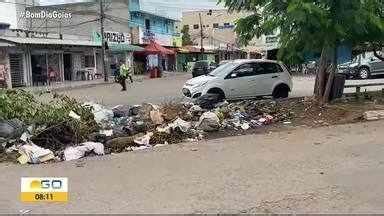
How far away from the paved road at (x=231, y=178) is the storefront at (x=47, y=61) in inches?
1131

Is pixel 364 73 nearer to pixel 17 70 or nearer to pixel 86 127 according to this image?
pixel 17 70

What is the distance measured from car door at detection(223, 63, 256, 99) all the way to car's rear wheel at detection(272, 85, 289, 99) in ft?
3.38

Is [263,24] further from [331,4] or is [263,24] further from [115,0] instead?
[115,0]

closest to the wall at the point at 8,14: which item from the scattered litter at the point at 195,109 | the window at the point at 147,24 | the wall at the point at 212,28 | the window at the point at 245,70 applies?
the window at the point at 147,24

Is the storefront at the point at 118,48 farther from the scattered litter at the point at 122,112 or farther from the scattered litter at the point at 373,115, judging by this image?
the scattered litter at the point at 373,115

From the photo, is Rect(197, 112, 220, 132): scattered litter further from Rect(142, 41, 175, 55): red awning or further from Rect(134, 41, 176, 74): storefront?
Rect(142, 41, 175, 55): red awning

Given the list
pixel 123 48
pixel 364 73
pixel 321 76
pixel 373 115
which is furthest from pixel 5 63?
pixel 373 115

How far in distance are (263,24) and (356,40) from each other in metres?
3.39

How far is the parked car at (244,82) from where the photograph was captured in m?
20.2

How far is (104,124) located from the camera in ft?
45.1

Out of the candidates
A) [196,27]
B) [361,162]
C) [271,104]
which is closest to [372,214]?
[361,162]

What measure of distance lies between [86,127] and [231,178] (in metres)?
4.90

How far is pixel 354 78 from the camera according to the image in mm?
37188

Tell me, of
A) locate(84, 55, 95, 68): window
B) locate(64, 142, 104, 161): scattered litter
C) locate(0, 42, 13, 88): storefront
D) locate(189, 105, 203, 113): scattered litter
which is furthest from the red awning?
locate(64, 142, 104, 161): scattered litter
